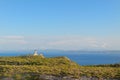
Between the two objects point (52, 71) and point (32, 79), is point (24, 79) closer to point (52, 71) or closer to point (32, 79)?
point (32, 79)

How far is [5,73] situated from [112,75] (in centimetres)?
745

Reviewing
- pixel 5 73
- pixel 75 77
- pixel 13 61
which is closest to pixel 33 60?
pixel 13 61

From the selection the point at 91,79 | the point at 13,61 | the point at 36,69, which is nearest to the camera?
the point at 91,79

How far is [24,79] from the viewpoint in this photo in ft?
65.1

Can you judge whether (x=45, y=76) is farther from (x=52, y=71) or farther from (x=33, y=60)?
(x=33, y=60)

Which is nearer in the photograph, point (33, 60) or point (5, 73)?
point (5, 73)

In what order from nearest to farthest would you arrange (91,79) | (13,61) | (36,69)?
(91,79) < (36,69) < (13,61)

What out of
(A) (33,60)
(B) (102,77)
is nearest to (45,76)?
(B) (102,77)

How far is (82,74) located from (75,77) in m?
0.55

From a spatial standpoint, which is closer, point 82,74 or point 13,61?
point 82,74

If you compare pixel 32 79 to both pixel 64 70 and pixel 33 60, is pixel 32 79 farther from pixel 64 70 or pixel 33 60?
pixel 33 60

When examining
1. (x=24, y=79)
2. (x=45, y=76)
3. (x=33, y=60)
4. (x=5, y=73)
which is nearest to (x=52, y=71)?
(x=45, y=76)

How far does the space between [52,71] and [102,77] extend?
3.45 metres

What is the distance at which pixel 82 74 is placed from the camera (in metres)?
19.6
